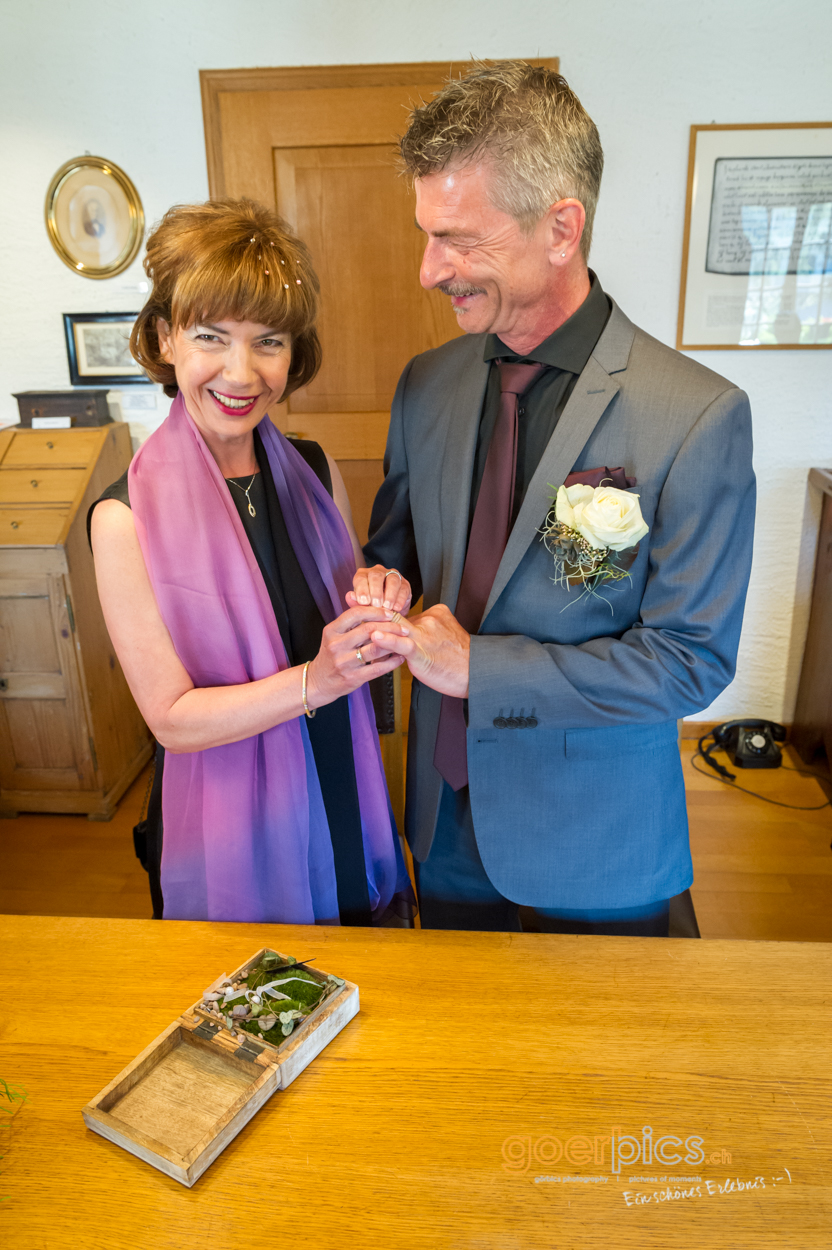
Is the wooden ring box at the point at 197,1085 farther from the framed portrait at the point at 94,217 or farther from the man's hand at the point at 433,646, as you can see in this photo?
the framed portrait at the point at 94,217

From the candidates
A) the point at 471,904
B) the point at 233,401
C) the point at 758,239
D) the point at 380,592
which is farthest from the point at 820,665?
the point at 233,401

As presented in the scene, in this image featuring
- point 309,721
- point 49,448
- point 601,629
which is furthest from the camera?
point 49,448

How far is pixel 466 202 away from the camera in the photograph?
133 cm

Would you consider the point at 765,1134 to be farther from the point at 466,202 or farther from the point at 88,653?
the point at 88,653

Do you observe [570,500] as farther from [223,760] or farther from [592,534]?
[223,760]

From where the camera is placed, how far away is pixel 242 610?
148cm

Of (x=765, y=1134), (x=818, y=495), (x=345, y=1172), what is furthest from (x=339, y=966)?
(x=818, y=495)

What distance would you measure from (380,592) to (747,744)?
113 inches

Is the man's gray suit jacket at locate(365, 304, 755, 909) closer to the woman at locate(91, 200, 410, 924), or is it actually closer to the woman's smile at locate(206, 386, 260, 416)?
the woman at locate(91, 200, 410, 924)

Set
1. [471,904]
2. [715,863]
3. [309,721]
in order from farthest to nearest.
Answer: [715,863]
[471,904]
[309,721]

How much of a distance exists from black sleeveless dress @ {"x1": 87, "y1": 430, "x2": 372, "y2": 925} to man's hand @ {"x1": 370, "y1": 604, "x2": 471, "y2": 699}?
0.27 metres

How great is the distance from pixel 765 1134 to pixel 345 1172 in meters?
0.47

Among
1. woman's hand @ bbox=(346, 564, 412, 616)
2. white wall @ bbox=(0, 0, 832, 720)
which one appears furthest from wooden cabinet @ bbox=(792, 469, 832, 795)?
woman's hand @ bbox=(346, 564, 412, 616)

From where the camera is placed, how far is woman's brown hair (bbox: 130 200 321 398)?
4.41 feet
